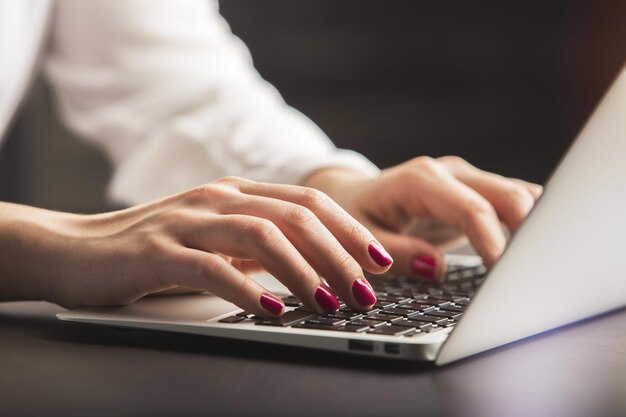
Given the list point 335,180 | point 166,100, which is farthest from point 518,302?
point 166,100

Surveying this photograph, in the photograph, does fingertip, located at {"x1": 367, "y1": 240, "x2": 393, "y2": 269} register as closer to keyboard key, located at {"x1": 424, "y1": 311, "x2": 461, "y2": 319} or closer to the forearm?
keyboard key, located at {"x1": 424, "y1": 311, "x2": 461, "y2": 319}

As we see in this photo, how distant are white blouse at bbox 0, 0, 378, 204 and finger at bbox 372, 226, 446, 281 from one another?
11.3 inches

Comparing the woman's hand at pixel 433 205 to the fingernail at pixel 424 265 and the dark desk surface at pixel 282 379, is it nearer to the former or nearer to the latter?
the fingernail at pixel 424 265

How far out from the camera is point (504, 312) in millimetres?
430

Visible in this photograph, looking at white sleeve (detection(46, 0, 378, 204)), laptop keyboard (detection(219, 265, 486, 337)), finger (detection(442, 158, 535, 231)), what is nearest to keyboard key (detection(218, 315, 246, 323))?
laptop keyboard (detection(219, 265, 486, 337))

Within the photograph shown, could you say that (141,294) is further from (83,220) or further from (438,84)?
(438,84)

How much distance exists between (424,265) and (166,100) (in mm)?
613

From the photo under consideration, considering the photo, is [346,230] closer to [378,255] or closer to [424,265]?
[378,255]

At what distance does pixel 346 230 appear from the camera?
55 centimetres

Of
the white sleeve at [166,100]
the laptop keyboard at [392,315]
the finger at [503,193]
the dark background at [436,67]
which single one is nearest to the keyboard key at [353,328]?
the laptop keyboard at [392,315]

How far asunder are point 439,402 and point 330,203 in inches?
8.3

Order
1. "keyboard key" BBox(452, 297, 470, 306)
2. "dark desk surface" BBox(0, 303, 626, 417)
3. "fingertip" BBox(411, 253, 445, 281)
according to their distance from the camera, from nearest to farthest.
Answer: "dark desk surface" BBox(0, 303, 626, 417)
"keyboard key" BBox(452, 297, 470, 306)
"fingertip" BBox(411, 253, 445, 281)

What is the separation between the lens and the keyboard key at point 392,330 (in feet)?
1.44

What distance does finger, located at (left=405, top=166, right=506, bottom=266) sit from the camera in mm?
738
